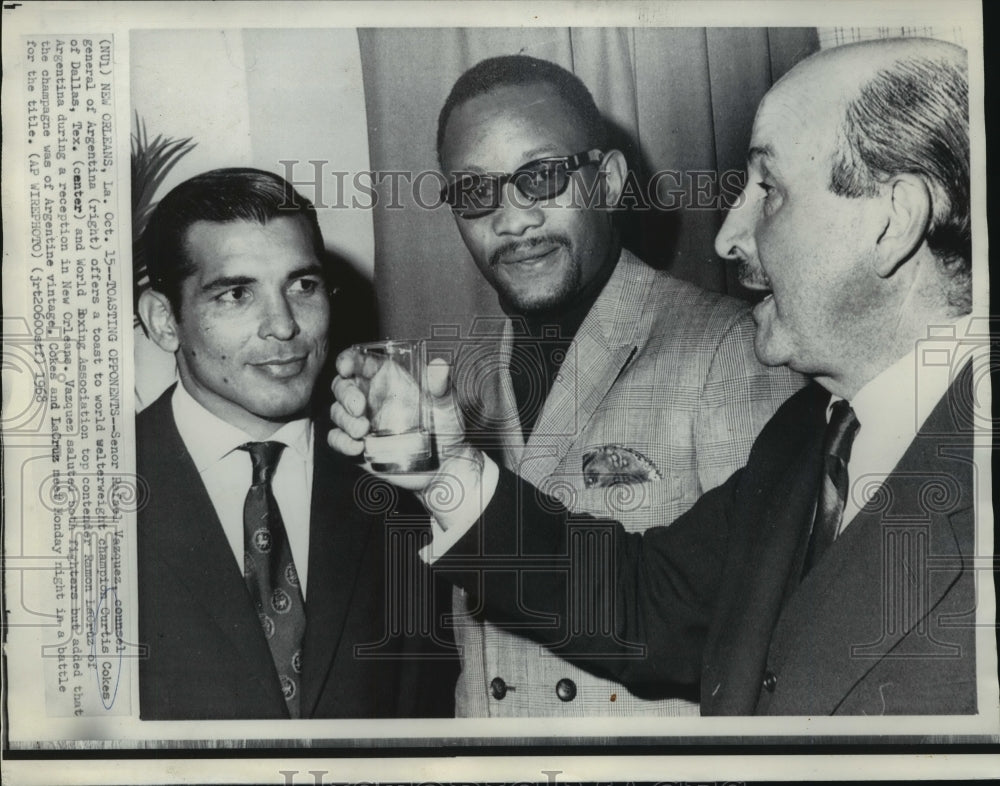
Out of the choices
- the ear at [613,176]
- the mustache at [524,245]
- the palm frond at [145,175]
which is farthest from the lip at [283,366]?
the ear at [613,176]

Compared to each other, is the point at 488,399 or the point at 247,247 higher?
the point at 247,247

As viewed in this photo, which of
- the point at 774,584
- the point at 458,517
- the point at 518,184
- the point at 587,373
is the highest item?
the point at 518,184

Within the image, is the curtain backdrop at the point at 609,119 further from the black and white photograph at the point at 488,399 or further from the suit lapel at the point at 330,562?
the suit lapel at the point at 330,562

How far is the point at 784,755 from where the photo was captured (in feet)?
6.17

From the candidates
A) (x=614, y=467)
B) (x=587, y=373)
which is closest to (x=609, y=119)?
(x=587, y=373)

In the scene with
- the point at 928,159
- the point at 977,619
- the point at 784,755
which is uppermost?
the point at 928,159

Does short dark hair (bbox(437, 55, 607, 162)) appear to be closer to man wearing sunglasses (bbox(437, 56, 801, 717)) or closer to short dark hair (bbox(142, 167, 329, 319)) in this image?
man wearing sunglasses (bbox(437, 56, 801, 717))

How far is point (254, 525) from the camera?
6.10ft

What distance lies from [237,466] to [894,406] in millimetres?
1137

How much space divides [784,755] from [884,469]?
0.53 metres

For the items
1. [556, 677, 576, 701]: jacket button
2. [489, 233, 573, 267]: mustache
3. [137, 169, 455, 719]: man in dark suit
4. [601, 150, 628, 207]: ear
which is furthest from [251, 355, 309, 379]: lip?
[556, 677, 576, 701]: jacket button

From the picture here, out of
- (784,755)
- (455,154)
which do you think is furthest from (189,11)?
(784,755)

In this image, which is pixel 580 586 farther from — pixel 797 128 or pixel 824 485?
pixel 797 128

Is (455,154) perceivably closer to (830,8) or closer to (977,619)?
(830,8)
